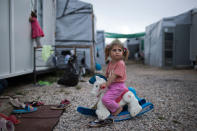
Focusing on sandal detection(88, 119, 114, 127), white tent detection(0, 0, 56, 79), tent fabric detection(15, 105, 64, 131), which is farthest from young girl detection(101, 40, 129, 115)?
white tent detection(0, 0, 56, 79)

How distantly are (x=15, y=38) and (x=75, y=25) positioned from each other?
3074mm

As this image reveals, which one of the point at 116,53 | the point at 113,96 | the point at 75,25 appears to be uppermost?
the point at 75,25

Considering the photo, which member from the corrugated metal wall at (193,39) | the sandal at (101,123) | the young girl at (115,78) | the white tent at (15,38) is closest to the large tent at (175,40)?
the corrugated metal wall at (193,39)

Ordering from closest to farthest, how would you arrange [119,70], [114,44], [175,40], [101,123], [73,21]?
1. [101,123]
2. [119,70]
3. [114,44]
4. [73,21]
5. [175,40]

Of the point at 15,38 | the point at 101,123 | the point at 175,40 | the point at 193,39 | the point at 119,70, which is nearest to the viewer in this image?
the point at 101,123

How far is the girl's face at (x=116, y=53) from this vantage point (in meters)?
1.86

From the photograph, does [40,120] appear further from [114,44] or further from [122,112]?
[114,44]

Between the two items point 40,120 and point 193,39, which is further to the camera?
point 193,39

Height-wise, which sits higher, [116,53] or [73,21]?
[73,21]

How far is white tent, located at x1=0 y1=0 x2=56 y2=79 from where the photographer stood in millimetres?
2852

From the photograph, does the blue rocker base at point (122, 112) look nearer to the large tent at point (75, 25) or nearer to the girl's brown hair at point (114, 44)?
the girl's brown hair at point (114, 44)

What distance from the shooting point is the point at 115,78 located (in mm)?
1832

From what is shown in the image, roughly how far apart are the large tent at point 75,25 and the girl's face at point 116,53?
4.09 metres

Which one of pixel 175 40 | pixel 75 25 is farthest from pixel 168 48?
pixel 75 25
